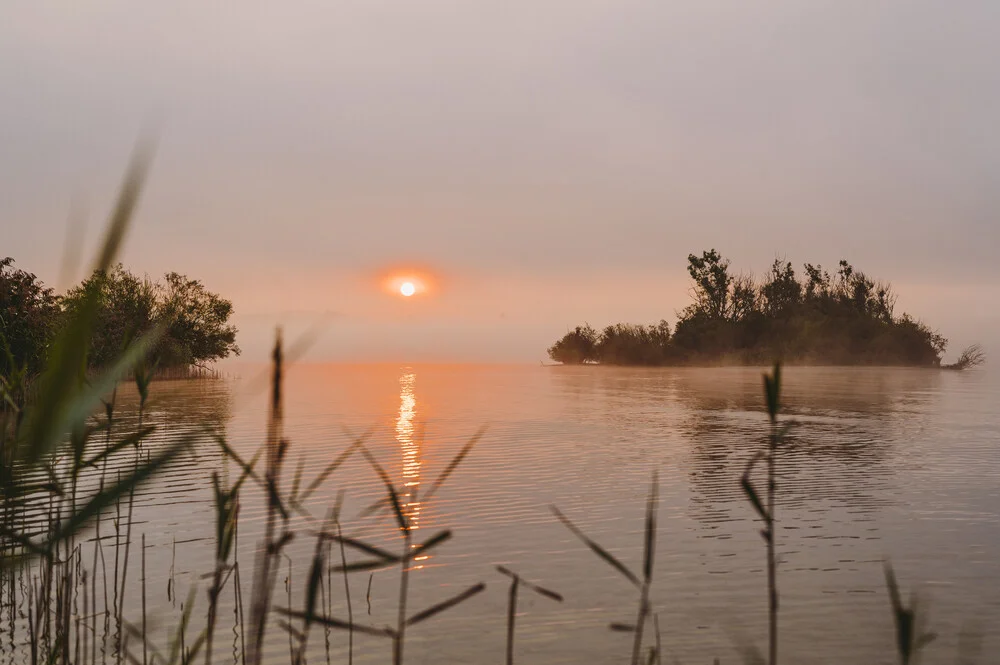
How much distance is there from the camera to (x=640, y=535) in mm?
10469

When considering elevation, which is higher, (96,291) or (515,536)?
(96,291)

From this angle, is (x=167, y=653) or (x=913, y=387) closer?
(x=167, y=653)

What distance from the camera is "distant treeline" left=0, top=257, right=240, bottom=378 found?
0.82 meters

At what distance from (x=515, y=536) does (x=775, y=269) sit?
261ft

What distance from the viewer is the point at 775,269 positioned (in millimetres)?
84438

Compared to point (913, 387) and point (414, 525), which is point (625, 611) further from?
point (913, 387)

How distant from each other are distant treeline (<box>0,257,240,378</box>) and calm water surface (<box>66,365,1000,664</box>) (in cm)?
28

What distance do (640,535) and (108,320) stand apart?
27.4m

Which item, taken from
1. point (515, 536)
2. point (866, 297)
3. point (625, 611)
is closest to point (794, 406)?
point (515, 536)

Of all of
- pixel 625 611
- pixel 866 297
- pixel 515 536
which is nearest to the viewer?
pixel 625 611

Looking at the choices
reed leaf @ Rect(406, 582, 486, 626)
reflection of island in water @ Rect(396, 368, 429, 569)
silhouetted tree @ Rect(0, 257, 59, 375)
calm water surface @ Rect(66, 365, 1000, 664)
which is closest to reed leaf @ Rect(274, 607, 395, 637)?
reed leaf @ Rect(406, 582, 486, 626)

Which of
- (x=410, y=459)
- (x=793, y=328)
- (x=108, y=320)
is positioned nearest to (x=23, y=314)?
(x=108, y=320)

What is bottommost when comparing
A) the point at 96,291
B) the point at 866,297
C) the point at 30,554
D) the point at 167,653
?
the point at 167,653

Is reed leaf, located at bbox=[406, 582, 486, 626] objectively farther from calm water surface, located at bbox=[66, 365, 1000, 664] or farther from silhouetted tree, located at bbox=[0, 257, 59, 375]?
silhouetted tree, located at bbox=[0, 257, 59, 375]
